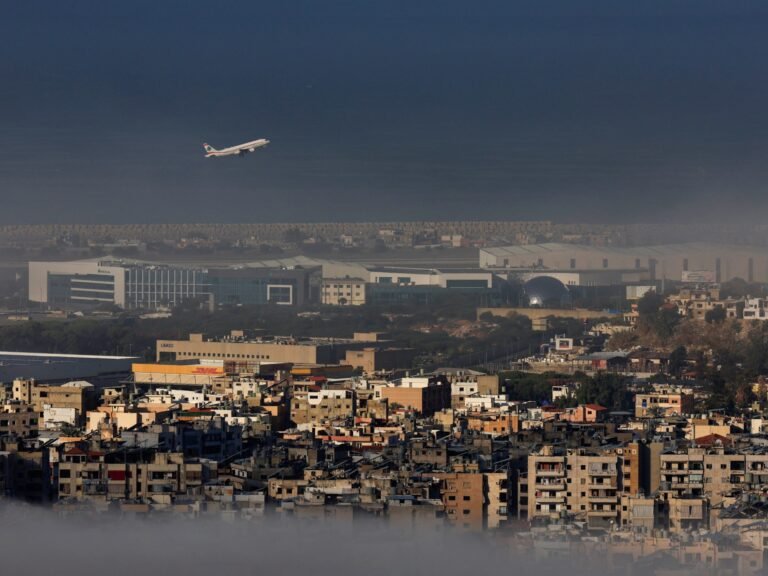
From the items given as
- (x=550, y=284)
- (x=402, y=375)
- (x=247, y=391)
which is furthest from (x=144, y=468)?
(x=550, y=284)

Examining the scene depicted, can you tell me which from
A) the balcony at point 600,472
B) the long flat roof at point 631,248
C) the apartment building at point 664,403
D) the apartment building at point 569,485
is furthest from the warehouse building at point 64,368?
the long flat roof at point 631,248

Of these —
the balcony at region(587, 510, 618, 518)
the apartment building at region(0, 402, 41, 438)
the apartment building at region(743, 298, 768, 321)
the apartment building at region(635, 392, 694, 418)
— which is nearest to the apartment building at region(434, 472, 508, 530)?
the balcony at region(587, 510, 618, 518)

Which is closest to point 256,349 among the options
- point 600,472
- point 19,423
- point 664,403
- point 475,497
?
point 664,403

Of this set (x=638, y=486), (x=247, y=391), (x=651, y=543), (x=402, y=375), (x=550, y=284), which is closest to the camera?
(x=651, y=543)

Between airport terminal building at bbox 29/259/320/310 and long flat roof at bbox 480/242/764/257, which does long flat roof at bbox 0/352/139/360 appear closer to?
airport terminal building at bbox 29/259/320/310

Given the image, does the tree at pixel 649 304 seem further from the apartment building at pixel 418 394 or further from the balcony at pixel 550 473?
the balcony at pixel 550 473

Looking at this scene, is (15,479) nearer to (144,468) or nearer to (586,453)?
(144,468)

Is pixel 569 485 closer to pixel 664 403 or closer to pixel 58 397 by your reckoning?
pixel 58 397
